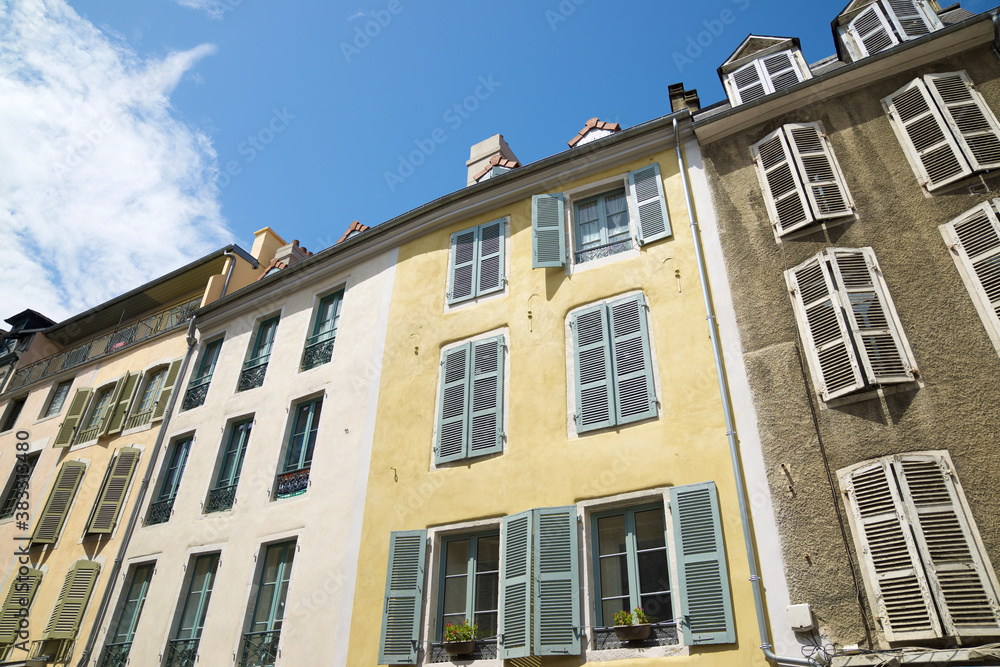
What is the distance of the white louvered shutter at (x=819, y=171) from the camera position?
8633 millimetres

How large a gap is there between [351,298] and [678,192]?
5.96 meters

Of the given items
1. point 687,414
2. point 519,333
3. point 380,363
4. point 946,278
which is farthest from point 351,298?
point 946,278

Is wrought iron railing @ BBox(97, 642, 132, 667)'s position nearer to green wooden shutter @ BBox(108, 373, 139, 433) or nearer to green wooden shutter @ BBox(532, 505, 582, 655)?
green wooden shutter @ BBox(108, 373, 139, 433)

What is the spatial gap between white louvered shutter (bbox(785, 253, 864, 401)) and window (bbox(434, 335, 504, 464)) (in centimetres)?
387

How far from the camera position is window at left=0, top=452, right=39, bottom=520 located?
16047mm

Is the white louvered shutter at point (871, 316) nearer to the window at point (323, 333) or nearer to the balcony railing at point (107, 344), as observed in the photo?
the window at point (323, 333)

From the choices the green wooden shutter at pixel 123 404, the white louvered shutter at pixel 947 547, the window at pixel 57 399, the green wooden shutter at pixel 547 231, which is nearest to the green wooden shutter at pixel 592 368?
the green wooden shutter at pixel 547 231

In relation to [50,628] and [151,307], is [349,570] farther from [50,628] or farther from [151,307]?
[151,307]

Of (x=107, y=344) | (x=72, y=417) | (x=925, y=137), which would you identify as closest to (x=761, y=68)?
(x=925, y=137)

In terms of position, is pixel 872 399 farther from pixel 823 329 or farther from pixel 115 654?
pixel 115 654

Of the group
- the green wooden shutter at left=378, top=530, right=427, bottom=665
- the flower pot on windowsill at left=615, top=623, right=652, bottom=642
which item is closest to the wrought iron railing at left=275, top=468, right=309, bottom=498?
the green wooden shutter at left=378, top=530, right=427, bottom=665

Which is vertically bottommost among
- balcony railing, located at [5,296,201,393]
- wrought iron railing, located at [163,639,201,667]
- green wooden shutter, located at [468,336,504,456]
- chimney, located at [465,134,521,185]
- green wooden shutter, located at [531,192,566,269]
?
wrought iron railing, located at [163,639,201,667]

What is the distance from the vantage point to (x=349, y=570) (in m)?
9.63

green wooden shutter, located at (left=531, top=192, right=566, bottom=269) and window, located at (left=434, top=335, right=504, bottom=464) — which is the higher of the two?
green wooden shutter, located at (left=531, top=192, right=566, bottom=269)
